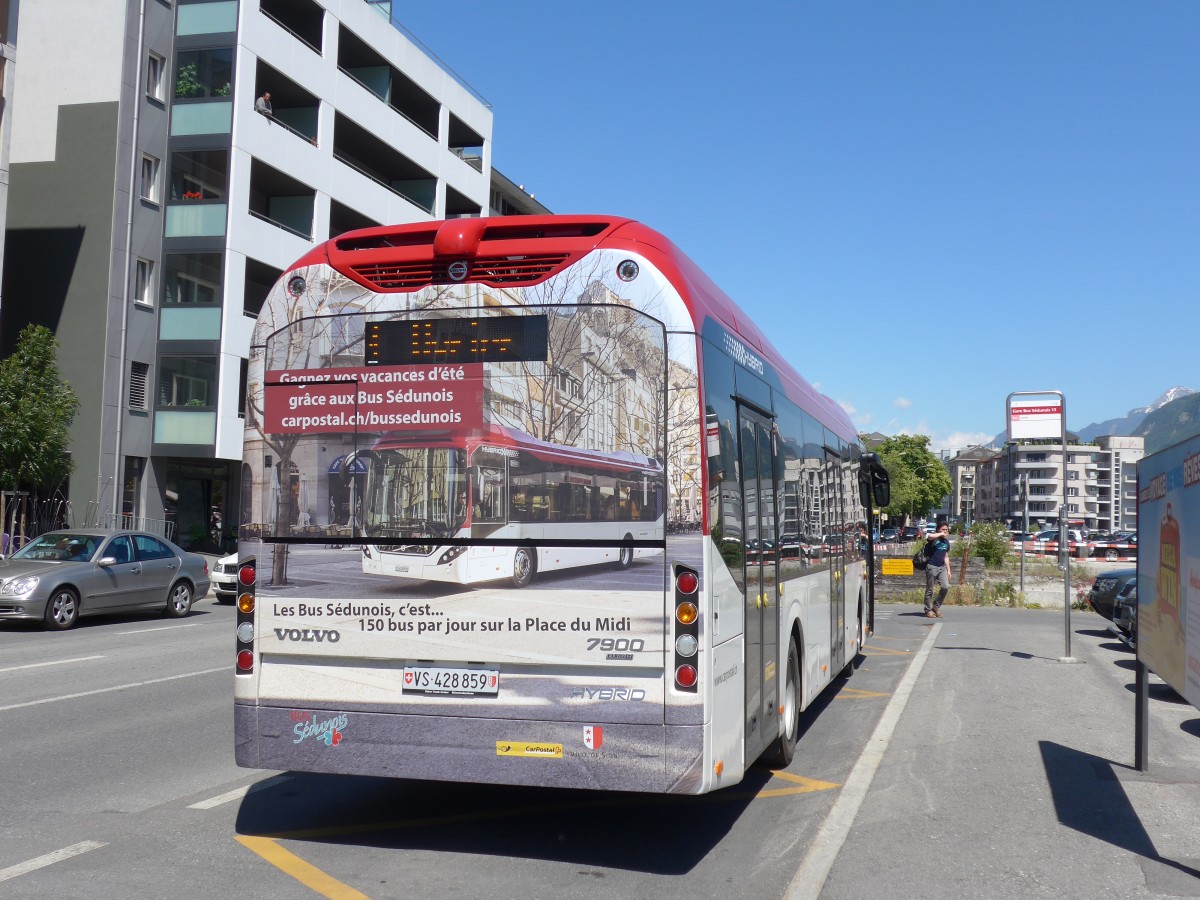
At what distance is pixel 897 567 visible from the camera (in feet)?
99.3

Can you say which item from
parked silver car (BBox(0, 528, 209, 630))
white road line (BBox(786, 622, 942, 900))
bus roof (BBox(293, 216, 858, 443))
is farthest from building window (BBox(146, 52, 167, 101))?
bus roof (BBox(293, 216, 858, 443))

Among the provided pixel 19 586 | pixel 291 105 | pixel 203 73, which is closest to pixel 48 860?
pixel 19 586

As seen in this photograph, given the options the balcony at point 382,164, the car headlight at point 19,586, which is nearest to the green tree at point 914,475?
the balcony at point 382,164

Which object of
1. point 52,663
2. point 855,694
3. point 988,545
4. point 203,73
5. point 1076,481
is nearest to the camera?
point 855,694

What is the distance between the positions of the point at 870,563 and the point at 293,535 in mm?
10762

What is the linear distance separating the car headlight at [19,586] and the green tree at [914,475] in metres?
108

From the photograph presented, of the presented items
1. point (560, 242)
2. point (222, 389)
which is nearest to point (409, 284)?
point (560, 242)

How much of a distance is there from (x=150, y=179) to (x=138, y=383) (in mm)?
6032

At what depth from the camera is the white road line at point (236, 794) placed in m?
6.63

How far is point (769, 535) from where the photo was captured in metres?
7.20

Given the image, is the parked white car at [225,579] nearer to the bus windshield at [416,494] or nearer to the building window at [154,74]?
the building window at [154,74]

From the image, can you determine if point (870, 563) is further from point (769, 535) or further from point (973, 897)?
point (973, 897)

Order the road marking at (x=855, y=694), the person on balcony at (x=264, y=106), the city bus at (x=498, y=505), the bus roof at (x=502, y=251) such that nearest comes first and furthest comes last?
the city bus at (x=498, y=505) < the bus roof at (x=502, y=251) < the road marking at (x=855, y=694) < the person on balcony at (x=264, y=106)

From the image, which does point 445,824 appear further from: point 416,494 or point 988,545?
point 988,545
